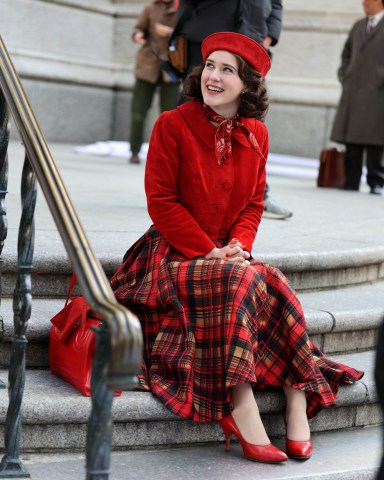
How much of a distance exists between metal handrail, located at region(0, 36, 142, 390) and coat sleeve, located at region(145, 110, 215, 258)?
0.70 meters

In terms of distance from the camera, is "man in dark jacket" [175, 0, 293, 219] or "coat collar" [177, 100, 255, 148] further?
"man in dark jacket" [175, 0, 293, 219]

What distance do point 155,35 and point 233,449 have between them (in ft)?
22.8

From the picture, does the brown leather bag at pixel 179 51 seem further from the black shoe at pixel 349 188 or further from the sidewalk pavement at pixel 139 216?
the black shoe at pixel 349 188

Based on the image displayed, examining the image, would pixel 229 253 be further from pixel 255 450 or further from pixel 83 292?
pixel 83 292

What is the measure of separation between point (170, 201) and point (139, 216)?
2.13m

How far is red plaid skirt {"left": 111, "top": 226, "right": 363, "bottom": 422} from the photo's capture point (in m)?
3.47

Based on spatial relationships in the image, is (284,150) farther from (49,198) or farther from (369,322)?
(49,198)

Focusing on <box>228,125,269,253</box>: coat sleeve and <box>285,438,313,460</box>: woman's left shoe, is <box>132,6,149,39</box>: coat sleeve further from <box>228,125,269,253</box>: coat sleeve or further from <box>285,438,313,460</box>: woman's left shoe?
<box>285,438,313,460</box>: woman's left shoe

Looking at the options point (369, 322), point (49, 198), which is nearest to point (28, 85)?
point (369, 322)

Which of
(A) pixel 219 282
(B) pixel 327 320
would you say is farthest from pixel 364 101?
(A) pixel 219 282

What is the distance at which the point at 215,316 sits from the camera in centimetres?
352

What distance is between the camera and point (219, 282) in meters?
3.52

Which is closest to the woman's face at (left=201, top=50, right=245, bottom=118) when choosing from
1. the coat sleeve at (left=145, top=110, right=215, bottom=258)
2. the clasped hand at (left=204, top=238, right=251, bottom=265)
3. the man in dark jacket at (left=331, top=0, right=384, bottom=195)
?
the coat sleeve at (left=145, top=110, right=215, bottom=258)

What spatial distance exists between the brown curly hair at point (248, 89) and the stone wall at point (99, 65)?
757 centimetres
